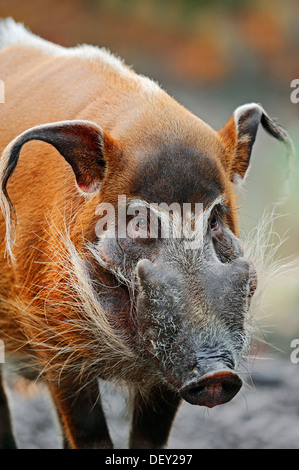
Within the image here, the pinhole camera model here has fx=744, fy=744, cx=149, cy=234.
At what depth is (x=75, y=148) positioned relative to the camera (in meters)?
2.47

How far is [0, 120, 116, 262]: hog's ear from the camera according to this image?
2422 mm

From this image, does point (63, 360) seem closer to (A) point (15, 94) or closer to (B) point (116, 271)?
(B) point (116, 271)

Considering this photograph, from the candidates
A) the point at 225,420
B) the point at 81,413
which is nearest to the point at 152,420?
the point at 81,413

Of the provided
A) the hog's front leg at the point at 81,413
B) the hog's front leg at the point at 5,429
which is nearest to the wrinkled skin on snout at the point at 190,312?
the hog's front leg at the point at 81,413

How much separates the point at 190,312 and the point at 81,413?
3.04 ft

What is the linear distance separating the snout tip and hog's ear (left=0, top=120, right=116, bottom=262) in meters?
0.76

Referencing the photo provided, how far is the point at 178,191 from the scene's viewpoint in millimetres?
2391

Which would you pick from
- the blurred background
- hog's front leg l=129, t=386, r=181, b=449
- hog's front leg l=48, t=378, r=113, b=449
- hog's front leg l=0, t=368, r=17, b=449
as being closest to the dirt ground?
hog's front leg l=0, t=368, r=17, b=449

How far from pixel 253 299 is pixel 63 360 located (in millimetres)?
743

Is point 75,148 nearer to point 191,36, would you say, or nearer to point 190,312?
point 190,312

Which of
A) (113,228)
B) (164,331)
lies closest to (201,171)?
(113,228)

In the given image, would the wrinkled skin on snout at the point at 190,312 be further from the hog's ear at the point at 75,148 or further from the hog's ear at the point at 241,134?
the hog's ear at the point at 241,134

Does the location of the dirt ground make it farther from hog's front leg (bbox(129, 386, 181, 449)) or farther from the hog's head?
the hog's head

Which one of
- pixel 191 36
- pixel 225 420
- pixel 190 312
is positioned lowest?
pixel 225 420
